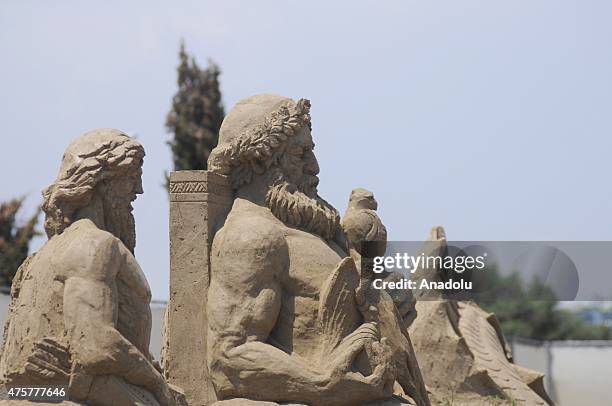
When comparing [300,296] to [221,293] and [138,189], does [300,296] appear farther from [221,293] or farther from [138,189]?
[138,189]

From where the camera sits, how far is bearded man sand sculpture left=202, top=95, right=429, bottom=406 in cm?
Answer: 798

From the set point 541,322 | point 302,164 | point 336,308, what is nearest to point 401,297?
point 302,164

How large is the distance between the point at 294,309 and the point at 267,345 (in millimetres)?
346

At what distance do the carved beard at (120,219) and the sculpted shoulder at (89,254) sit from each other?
30cm

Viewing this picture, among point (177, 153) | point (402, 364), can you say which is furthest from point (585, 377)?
point (402, 364)

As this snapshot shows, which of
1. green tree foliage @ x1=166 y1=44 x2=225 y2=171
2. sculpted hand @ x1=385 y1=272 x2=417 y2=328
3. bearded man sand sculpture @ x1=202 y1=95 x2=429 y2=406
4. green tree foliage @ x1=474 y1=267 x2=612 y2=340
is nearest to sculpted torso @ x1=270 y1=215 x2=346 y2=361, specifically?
bearded man sand sculpture @ x1=202 y1=95 x2=429 y2=406

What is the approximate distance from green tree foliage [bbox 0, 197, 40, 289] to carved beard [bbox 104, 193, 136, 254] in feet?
48.1

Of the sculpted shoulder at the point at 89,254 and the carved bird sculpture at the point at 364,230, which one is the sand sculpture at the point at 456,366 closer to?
the carved bird sculpture at the point at 364,230

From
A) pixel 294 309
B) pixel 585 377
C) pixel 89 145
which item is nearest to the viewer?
pixel 89 145

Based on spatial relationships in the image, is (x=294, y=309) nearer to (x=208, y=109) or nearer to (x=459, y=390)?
(x=459, y=390)

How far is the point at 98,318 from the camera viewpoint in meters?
7.12

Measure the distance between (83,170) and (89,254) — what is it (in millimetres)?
611

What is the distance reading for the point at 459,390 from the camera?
11.9 metres

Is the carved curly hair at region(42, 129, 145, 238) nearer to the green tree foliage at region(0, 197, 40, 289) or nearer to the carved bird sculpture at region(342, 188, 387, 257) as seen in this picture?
the carved bird sculpture at region(342, 188, 387, 257)
